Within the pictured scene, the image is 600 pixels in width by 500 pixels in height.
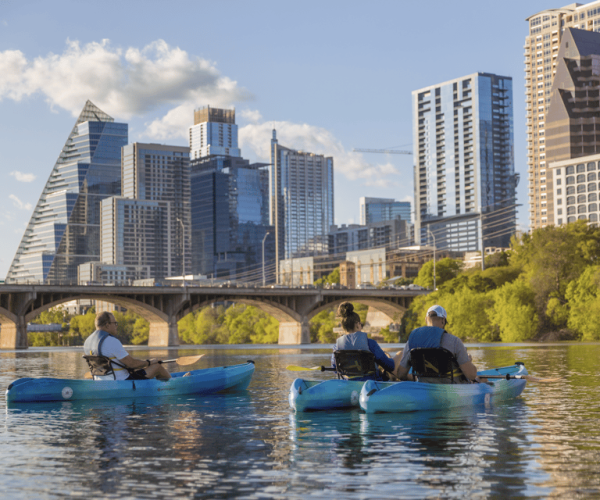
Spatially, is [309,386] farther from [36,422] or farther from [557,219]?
[557,219]

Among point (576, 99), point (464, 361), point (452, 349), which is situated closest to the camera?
point (452, 349)

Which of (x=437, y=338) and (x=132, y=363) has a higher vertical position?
(x=437, y=338)

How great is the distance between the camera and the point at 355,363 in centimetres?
1605

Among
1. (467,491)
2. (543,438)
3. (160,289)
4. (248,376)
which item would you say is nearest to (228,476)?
(467,491)

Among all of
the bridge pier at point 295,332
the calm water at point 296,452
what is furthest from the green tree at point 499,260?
the calm water at point 296,452

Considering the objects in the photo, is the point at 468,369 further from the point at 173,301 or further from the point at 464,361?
the point at 173,301

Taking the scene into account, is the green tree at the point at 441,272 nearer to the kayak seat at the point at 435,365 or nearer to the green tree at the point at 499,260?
the green tree at the point at 499,260

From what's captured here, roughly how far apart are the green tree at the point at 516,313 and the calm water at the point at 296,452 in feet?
197

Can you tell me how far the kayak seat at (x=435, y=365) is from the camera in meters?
14.9

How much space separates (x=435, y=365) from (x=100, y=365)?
25.6 feet

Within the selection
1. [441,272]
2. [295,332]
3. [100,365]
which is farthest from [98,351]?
[441,272]

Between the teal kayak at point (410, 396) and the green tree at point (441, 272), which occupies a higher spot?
the green tree at point (441, 272)

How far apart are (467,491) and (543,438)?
14.5 feet

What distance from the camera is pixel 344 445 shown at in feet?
38.5
